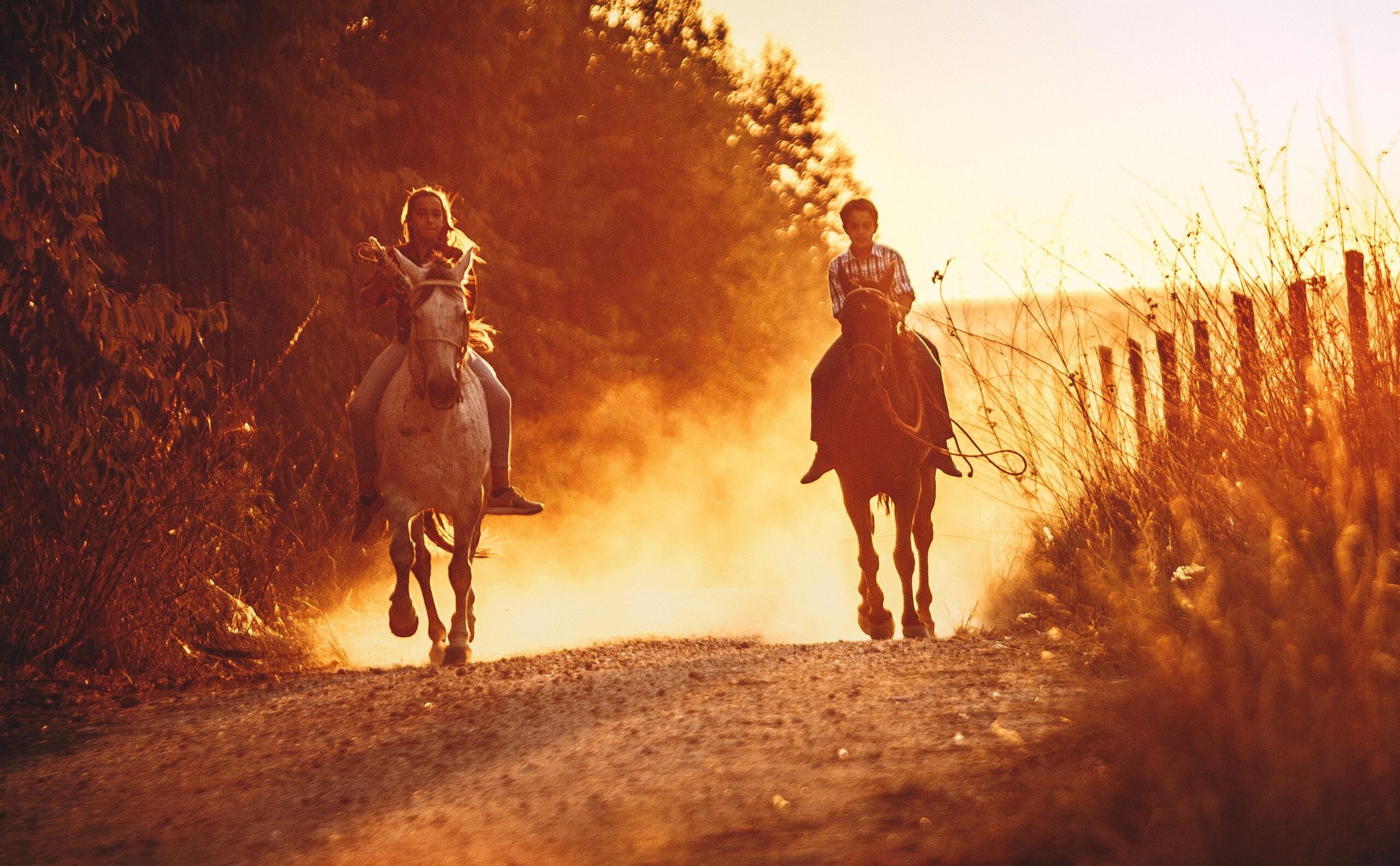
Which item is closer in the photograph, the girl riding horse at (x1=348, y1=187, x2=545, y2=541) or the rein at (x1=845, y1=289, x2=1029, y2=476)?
the girl riding horse at (x1=348, y1=187, x2=545, y2=541)

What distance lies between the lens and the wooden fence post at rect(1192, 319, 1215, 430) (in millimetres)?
6789

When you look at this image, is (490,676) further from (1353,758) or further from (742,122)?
(742,122)

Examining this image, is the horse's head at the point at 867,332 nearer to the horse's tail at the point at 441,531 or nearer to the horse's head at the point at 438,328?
the horse's head at the point at 438,328

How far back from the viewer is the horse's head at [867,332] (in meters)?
9.18

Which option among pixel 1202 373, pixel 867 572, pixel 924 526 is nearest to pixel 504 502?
pixel 867 572

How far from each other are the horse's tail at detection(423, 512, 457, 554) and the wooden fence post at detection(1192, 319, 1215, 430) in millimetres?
5179

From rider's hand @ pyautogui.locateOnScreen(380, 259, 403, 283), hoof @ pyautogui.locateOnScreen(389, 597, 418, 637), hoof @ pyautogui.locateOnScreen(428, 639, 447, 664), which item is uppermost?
rider's hand @ pyautogui.locateOnScreen(380, 259, 403, 283)

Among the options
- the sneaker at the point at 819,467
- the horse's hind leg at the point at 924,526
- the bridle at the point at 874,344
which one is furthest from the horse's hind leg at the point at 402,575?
the horse's hind leg at the point at 924,526

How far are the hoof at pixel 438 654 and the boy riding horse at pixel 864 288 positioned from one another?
3182 millimetres

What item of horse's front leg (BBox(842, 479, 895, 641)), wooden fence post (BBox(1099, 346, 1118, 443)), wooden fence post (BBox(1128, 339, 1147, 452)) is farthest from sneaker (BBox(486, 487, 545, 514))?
wooden fence post (BBox(1128, 339, 1147, 452))

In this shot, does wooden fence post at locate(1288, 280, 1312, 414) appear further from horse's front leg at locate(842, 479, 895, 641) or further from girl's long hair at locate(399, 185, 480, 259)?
girl's long hair at locate(399, 185, 480, 259)

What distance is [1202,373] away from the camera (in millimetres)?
6828

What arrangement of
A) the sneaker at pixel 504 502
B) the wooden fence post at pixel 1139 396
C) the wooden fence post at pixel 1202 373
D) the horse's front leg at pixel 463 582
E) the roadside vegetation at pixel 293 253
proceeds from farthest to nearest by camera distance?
the sneaker at pixel 504 502
the horse's front leg at pixel 463 582
the roadside vegetation at pixel 293 253
the wooden fence post at pixel 1139 396
the wooden fence post at pixel 1202 373

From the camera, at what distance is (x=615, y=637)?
12070mm
